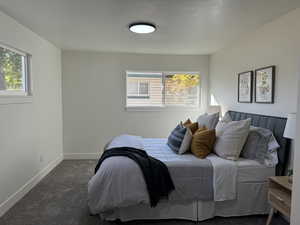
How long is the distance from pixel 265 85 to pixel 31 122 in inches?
134

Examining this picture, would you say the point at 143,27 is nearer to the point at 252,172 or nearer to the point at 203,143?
the point at 203,143

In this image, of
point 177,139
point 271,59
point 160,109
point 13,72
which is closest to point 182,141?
point 177,139

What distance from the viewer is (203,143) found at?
2.68 meters

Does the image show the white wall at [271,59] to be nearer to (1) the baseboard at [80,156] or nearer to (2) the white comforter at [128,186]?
(2) the white comforter at [128,186]

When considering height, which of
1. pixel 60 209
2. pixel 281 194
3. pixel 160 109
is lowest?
pixel 60 209

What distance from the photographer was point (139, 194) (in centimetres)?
218

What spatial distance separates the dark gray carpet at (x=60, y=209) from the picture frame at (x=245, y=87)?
1.69 meters

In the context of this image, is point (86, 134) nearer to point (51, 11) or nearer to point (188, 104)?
point (188, 104)

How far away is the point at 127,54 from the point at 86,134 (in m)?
1.99

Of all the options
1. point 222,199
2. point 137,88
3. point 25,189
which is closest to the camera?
point 222,199

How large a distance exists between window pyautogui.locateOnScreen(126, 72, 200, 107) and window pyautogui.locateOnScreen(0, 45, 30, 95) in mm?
2142

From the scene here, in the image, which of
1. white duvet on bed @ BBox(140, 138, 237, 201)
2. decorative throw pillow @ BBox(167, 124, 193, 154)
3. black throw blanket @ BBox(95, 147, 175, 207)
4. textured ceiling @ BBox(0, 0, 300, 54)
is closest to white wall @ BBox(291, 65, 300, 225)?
white duvet on bed @ BBox(140, 138, 237, 201)

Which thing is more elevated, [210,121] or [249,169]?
[210,121]

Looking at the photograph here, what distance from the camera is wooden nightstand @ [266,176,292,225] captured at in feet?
6.27
